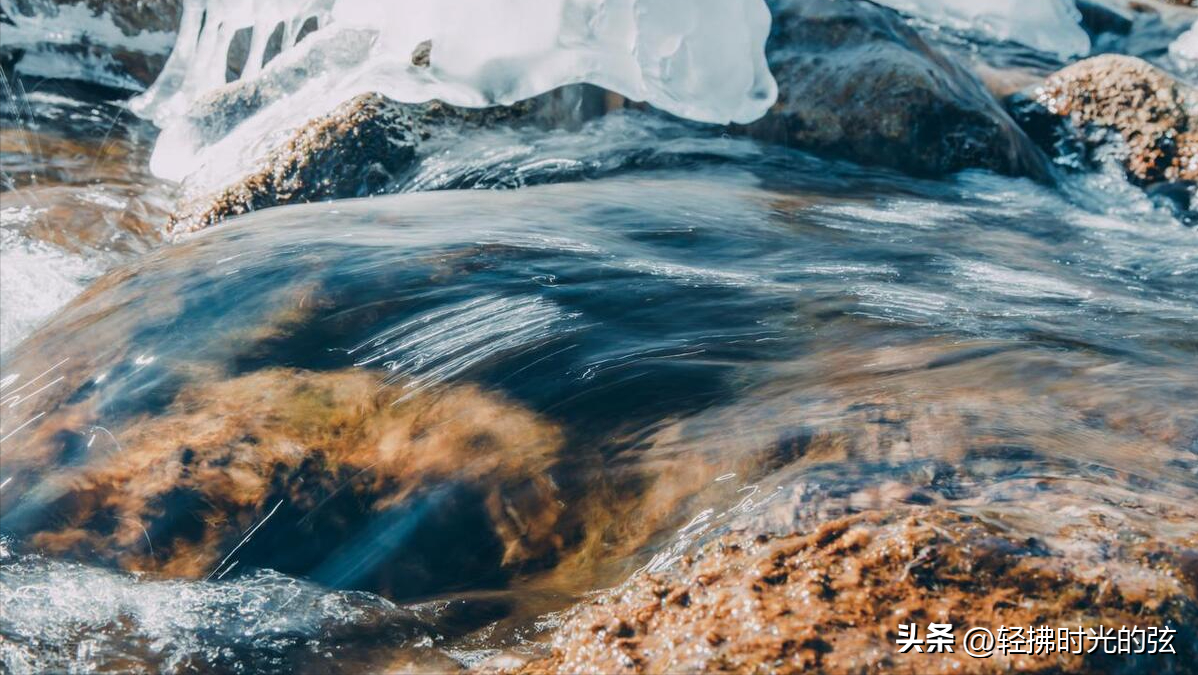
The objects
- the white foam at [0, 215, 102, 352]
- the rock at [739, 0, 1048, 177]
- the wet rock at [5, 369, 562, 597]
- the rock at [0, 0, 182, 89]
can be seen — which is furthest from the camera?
the rock at [0, 0, 182, 89]

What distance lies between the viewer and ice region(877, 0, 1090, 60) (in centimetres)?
973

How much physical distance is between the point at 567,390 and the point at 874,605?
121 centimetres

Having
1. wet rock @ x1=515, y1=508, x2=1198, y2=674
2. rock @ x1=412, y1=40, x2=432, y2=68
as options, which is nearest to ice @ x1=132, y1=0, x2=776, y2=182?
rock @ x1=412, y1=40, x2=432, y2=68

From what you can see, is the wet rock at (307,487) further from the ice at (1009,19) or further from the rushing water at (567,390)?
the ice at (1009,19)

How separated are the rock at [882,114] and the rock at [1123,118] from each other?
0.78 m

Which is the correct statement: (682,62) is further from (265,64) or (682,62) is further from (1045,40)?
(1045,40)

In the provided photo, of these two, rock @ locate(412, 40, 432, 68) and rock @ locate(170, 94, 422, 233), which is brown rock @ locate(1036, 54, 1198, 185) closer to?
rock @ locate(412, 40, 432, 68)

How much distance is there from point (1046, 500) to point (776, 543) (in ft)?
1.86

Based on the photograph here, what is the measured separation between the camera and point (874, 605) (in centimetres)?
166

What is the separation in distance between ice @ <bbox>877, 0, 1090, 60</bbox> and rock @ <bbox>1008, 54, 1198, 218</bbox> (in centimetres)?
232

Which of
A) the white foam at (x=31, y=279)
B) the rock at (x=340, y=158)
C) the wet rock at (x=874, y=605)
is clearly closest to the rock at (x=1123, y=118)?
the rock at (x=340, y=158)

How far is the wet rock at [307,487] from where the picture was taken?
7.58 ft

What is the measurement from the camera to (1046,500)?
1.98 meters

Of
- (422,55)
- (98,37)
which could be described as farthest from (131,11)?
(422,55)
